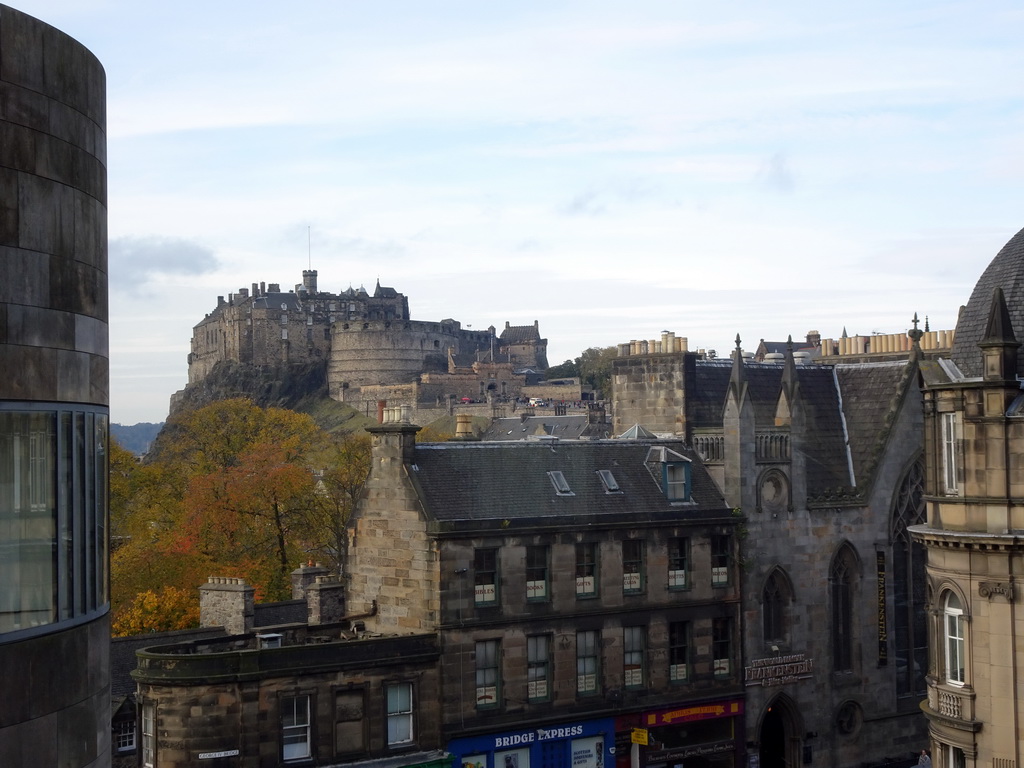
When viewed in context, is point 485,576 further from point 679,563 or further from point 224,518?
point 224,518

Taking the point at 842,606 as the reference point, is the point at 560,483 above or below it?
above

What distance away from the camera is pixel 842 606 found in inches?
1558

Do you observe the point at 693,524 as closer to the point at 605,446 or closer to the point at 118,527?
the point at 605,446

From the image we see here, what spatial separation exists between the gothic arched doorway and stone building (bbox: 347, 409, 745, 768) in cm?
187

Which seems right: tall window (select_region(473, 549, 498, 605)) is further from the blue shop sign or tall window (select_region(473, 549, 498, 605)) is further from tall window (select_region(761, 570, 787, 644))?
tall window (select_region(761, 570, 787, 644))

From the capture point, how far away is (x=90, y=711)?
15.1 metres

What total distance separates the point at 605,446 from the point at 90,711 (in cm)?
2355

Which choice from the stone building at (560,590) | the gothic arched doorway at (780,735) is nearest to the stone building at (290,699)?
the stone building at (560,590)

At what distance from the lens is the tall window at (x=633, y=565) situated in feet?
116

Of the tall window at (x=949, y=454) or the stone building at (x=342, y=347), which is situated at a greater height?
the stone building at (x=342, y=347)

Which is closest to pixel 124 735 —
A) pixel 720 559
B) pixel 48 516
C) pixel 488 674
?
pixel 488 674

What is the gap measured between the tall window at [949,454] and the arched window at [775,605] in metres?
11.5

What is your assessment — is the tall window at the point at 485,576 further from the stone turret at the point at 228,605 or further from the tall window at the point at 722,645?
the stone turret at the point at 228,605

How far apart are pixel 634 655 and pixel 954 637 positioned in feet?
34.9
